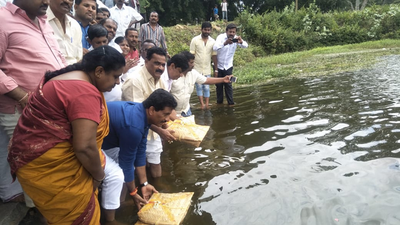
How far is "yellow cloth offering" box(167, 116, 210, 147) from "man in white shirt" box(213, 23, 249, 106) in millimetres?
3147

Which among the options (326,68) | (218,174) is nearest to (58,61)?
(218,174)

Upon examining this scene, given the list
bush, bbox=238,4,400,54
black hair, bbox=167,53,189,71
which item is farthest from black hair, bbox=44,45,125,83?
bush, bbox=238,4,400,54

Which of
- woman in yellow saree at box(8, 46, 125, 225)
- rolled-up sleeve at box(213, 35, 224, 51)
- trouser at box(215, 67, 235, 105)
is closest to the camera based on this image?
woman in yellow saree at box(8, 46, 125, 225)

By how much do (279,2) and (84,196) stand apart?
3623 centimetres

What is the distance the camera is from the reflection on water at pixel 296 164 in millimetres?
2965

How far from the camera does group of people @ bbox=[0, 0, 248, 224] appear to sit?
6.15 feet

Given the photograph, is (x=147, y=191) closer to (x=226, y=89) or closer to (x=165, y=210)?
(x=165, y=210)

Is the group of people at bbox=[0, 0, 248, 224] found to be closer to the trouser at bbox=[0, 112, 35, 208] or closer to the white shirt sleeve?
the trouser at bbox=[0, 112, 35, 208]

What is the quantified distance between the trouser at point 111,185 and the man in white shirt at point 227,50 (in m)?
4.66

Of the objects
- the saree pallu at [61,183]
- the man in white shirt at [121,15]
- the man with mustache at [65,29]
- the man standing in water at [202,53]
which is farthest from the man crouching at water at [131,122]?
the man standing in water at [202,53]

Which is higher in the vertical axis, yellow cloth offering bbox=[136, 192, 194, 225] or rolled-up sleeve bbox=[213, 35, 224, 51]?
rolled-up sleeve bbox=[213, 35, 224, 51]

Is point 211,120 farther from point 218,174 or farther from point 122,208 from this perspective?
point 122,208

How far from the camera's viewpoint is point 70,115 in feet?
6.01

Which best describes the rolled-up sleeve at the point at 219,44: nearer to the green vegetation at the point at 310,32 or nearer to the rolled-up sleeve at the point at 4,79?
the rolled-up sleeve at the point at 4,79
